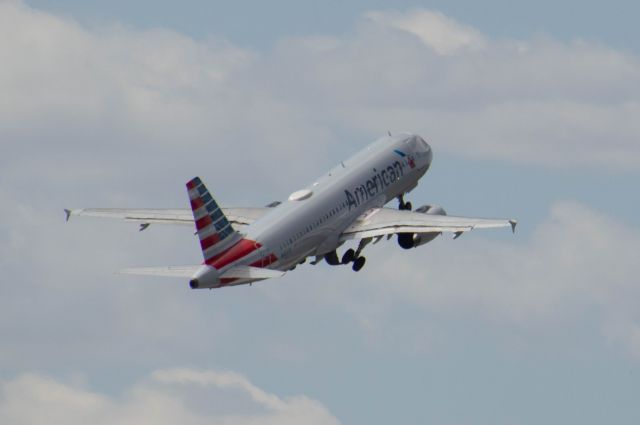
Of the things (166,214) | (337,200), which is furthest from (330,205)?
(166,214)

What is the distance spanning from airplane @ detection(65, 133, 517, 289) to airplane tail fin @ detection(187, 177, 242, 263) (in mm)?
56

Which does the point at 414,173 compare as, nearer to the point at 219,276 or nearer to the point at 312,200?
the point at 312,200

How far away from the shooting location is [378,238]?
487 feet

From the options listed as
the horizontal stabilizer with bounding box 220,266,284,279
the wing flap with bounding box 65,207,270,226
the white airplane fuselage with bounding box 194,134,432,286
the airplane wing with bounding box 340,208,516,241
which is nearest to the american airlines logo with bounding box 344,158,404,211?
the white airplane fuselage with bounding box 194,134,432,286

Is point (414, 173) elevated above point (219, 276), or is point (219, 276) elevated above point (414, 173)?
point (414, 173)

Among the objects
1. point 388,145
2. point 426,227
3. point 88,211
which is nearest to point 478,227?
point 426,227

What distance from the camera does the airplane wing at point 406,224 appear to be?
14425 centimetres

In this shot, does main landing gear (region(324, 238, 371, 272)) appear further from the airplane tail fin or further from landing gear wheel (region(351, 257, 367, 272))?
A: the airplane tail fin

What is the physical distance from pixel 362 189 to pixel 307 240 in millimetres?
9385

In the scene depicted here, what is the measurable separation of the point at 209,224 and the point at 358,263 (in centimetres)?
1809

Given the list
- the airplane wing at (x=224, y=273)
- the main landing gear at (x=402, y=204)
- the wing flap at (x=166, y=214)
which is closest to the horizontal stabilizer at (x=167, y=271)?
the airplane wing at (x=224, y=273)

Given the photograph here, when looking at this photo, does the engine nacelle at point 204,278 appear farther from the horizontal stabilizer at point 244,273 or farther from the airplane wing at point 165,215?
the airplane wing at point 165,215

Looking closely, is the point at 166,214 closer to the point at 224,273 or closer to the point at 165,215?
the point at 165,215

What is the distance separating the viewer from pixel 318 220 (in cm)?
14338
